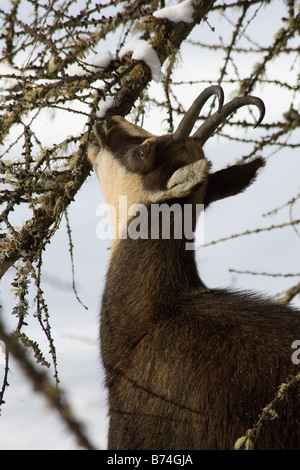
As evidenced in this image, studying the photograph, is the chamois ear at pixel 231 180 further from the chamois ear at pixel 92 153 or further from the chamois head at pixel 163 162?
the chamois ear at pixel 92 153

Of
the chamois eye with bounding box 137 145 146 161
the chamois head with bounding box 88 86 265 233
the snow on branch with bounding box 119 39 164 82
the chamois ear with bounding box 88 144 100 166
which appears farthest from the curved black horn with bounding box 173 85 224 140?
the chamois ear with bounding box 88 144 100 166

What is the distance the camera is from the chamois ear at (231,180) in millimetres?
4500

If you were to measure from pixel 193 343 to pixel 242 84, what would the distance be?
8.42 ft

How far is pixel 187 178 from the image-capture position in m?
4.04

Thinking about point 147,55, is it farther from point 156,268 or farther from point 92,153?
point 156,268

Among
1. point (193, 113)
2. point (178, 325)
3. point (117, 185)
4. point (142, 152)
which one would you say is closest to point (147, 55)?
point (193, 113)

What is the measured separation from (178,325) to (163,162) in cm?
124

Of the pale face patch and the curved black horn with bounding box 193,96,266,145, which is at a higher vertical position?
the curved black horn with bounding box 193,96,266,145

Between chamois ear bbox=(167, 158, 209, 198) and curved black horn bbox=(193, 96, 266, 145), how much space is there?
0.39 meters

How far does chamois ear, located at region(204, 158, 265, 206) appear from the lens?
4.50 m

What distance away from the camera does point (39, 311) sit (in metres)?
3.17

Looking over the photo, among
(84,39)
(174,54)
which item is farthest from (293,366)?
(84,39)


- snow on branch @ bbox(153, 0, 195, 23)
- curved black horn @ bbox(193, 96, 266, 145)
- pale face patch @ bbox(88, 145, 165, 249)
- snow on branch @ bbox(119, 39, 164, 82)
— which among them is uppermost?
snow on branch @ bbox(153, 0, 195, 23)

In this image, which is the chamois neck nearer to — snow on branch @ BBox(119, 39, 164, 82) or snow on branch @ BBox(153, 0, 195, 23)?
snow on branch @ BBox(119, 39, 164, 82)
